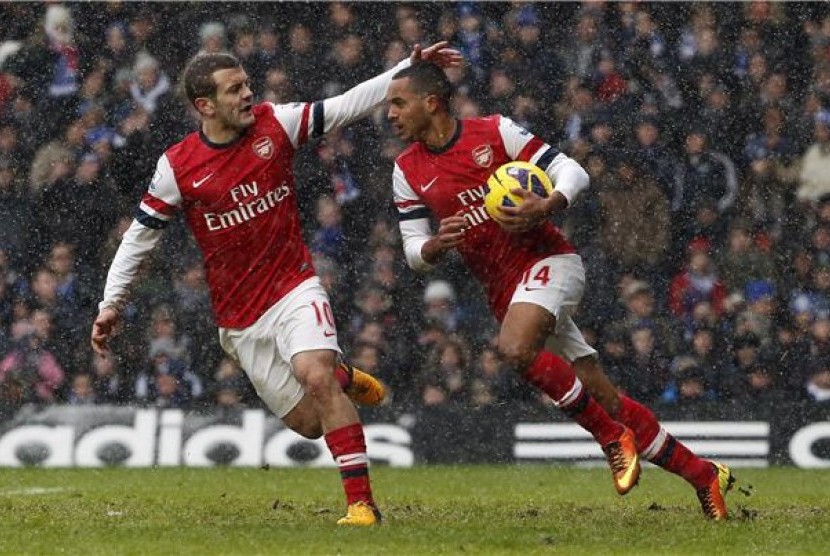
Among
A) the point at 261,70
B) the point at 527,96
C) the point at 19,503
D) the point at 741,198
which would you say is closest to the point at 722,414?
the point at 741,198

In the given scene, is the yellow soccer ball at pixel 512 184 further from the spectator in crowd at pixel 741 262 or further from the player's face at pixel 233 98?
the spectator in crowd at pixel 741 262

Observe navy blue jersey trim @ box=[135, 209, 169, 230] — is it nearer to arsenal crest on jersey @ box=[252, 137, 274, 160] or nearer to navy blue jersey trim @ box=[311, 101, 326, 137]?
arsenal crest on jersey @ box=[252, 137, 274, 160]

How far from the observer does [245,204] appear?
9.71 metres

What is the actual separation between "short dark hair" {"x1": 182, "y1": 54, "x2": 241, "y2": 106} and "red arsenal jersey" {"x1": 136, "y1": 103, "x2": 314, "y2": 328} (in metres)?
0.24

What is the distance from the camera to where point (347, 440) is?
9.23m

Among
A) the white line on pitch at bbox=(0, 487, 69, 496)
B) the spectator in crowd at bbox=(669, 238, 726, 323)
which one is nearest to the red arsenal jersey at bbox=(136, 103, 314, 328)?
the white line on pitch at bbox=(0, 487, 69, 496)

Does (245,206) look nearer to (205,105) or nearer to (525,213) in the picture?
(205,105)

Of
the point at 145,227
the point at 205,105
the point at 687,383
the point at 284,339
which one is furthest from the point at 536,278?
the point at 687,383

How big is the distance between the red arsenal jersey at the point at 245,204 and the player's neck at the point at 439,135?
663 millimetres

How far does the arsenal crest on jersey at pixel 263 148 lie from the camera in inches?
384

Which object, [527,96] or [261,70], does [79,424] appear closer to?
[261,70]

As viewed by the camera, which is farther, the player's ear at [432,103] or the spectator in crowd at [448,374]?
the spectator in crowd at [448,374]

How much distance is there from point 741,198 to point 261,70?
3.92 meters

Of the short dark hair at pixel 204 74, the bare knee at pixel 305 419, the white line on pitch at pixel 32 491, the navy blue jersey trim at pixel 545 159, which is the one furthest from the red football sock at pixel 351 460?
the white line on pitch at pixel 32 491
